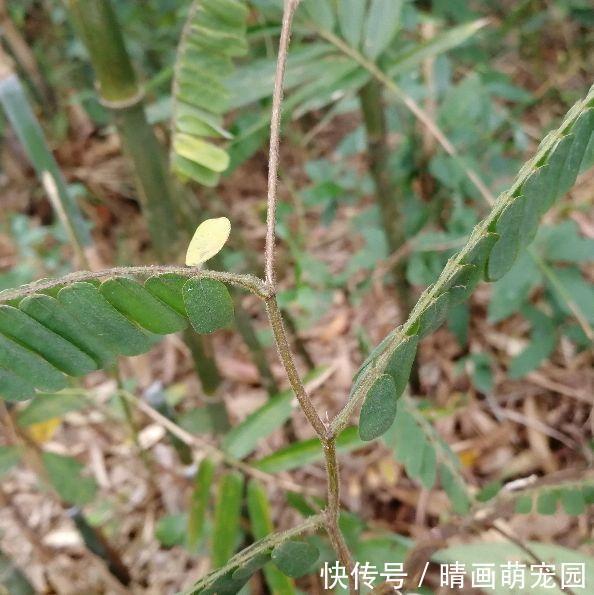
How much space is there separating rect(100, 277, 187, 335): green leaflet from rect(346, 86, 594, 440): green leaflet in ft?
0.42

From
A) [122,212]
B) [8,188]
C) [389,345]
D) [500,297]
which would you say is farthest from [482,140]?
[8,188]

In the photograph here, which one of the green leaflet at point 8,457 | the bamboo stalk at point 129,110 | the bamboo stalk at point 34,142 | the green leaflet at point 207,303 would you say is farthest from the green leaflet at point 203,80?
the green leaflet at point 8,457

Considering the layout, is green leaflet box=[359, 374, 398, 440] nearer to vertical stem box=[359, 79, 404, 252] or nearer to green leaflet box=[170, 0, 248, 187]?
green leaflet box=[170, 0, 248, 187]

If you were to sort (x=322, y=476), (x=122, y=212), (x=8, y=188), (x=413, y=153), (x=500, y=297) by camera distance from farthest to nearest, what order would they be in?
(x=8, y=188) < (x=122, y=212) < (x=322, y=476) < (x=413, y=153) < (x=500, y=297)

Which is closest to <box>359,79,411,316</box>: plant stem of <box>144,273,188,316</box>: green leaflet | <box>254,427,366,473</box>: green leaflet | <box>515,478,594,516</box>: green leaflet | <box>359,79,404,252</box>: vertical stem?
<box>359,79,404,252</box>: vertical stem

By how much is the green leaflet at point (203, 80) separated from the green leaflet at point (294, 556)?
36cm

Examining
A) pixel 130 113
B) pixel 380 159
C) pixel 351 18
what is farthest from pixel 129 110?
pixel 380 159

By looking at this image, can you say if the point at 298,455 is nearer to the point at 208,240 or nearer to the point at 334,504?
the point at 334,504

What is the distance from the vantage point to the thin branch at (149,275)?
0.39 m

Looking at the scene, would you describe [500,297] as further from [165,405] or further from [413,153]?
[165,405]

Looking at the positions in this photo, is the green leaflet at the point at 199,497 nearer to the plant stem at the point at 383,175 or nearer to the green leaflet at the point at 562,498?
the green leaflet at the point at 562,498

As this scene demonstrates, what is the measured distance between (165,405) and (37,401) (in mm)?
158

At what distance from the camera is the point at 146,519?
1.31m

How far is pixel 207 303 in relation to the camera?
42 centimetres
